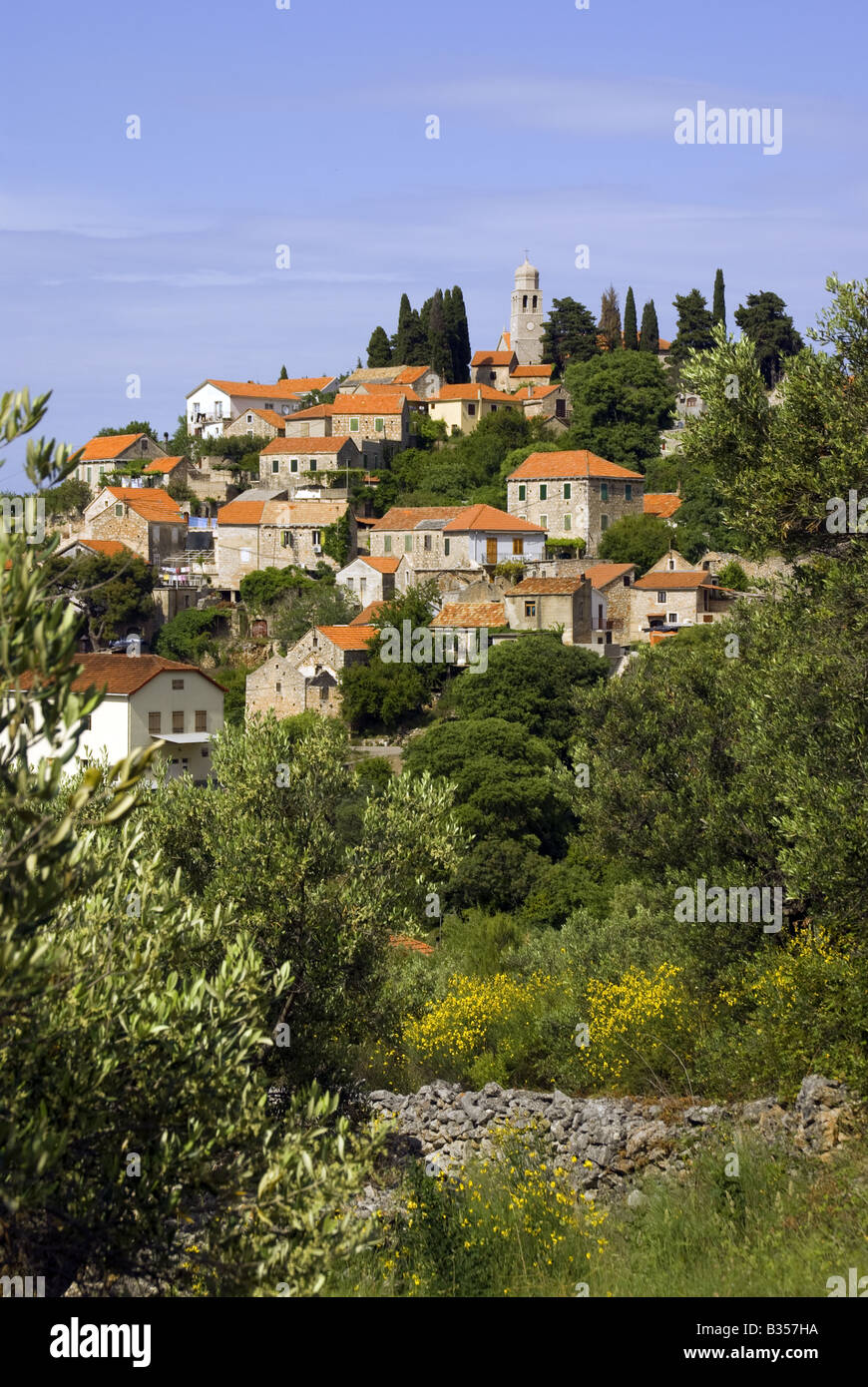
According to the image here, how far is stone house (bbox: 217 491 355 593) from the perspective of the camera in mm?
82500

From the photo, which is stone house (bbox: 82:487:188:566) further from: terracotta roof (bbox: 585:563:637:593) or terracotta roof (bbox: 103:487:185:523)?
terracotta roof (bbox: 585:563:637:593)

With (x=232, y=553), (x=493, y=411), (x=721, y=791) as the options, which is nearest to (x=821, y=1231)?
(x=721, y=791)

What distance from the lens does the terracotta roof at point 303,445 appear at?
88.7 metres

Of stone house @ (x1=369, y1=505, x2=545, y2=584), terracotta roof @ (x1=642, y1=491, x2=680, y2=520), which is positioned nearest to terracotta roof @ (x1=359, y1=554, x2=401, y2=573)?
stone house @ (x1=369, y1=505, x2=545, y2=584)

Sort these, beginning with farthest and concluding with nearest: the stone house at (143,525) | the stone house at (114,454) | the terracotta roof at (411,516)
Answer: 1. the stone house at (114,454)
2. the stone house at (143,525)
3. the terracotta roof at (411,516)

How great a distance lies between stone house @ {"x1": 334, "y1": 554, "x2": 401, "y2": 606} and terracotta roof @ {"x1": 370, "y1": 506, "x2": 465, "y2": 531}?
7.86 ft

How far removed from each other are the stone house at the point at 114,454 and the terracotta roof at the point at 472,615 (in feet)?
131

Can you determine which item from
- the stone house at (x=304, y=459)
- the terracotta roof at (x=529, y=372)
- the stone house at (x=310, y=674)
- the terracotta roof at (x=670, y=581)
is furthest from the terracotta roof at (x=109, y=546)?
the terracotta roof at (x=529, y=372)

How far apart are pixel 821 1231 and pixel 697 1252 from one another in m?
1.00

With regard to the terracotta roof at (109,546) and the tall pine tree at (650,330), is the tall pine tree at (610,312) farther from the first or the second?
the terracotta roof at (109,546)

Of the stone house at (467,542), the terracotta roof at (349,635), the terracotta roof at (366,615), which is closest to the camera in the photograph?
the terracotta roof at (349,635)

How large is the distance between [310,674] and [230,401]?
171 ft

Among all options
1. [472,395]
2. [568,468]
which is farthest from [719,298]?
[568,468]
